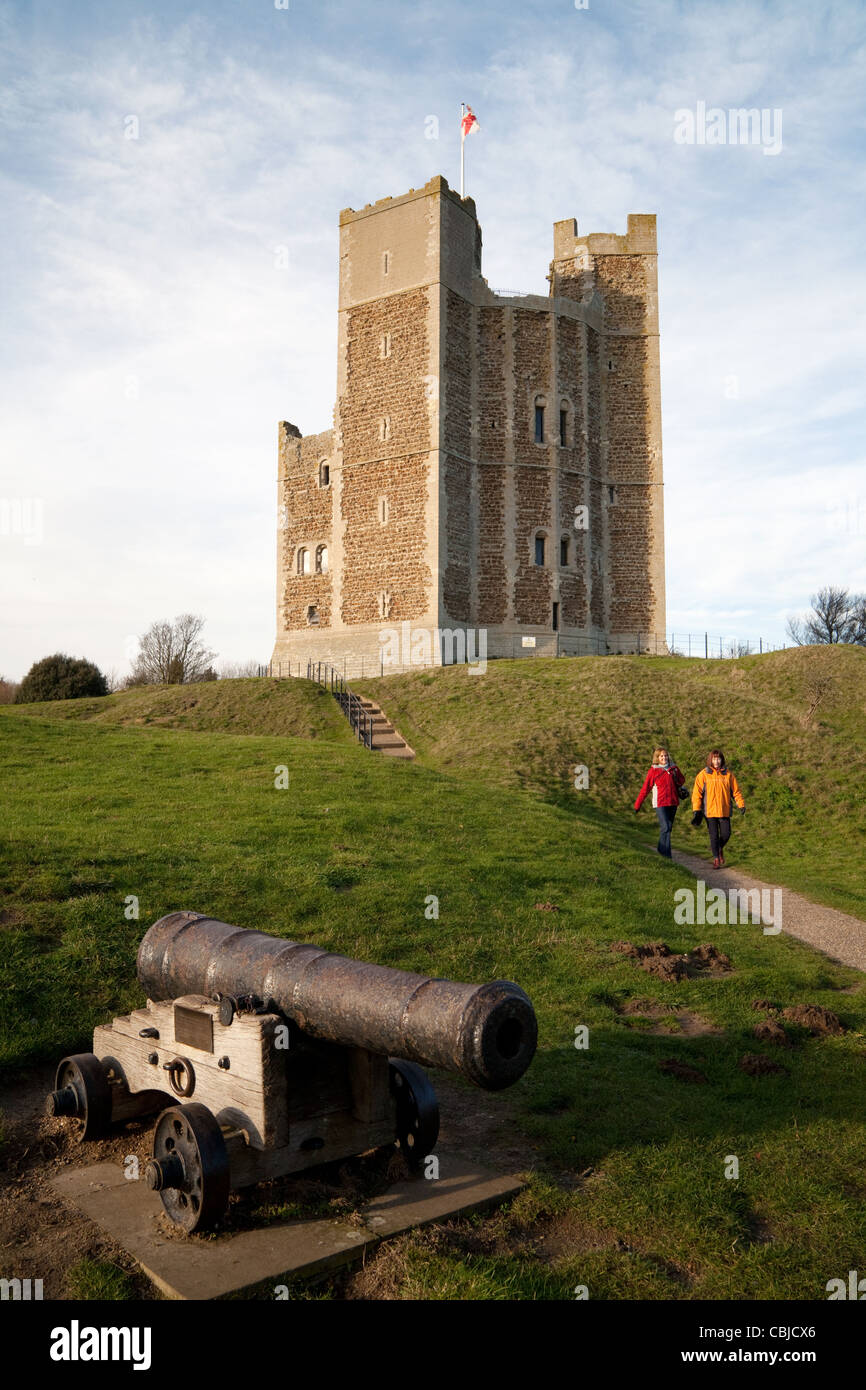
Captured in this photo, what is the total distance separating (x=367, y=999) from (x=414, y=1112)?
102 cm

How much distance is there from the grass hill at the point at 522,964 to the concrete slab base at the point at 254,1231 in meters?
0.16

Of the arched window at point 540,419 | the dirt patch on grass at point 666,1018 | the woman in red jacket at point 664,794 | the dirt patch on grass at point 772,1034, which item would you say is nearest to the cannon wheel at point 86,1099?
the dirt patch on grass at point 666,1018

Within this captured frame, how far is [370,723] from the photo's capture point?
2539 cm

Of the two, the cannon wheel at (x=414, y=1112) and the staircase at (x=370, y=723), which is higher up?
the staircase at (x=370, y=723)

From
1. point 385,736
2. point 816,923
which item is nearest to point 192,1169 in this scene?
point 816,923

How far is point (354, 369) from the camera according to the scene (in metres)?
40.2

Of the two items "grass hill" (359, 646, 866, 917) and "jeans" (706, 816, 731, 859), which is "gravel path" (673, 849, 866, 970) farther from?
"grass hill" (359, 646, 866, 917)

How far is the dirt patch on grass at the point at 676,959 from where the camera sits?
834 centimetres

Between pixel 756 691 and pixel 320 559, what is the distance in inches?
821

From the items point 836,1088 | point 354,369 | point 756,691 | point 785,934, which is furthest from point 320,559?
point 836,1088

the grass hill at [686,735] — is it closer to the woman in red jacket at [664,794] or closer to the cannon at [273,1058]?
the woman in red jacket at [664,794]

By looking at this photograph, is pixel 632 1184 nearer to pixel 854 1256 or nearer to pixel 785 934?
pixel 854 1256

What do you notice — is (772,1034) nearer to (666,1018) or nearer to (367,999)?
(666,1018)

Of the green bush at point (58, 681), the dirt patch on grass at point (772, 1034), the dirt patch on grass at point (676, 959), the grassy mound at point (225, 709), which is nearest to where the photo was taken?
the dirt patch on grass at point (772, 1034)
